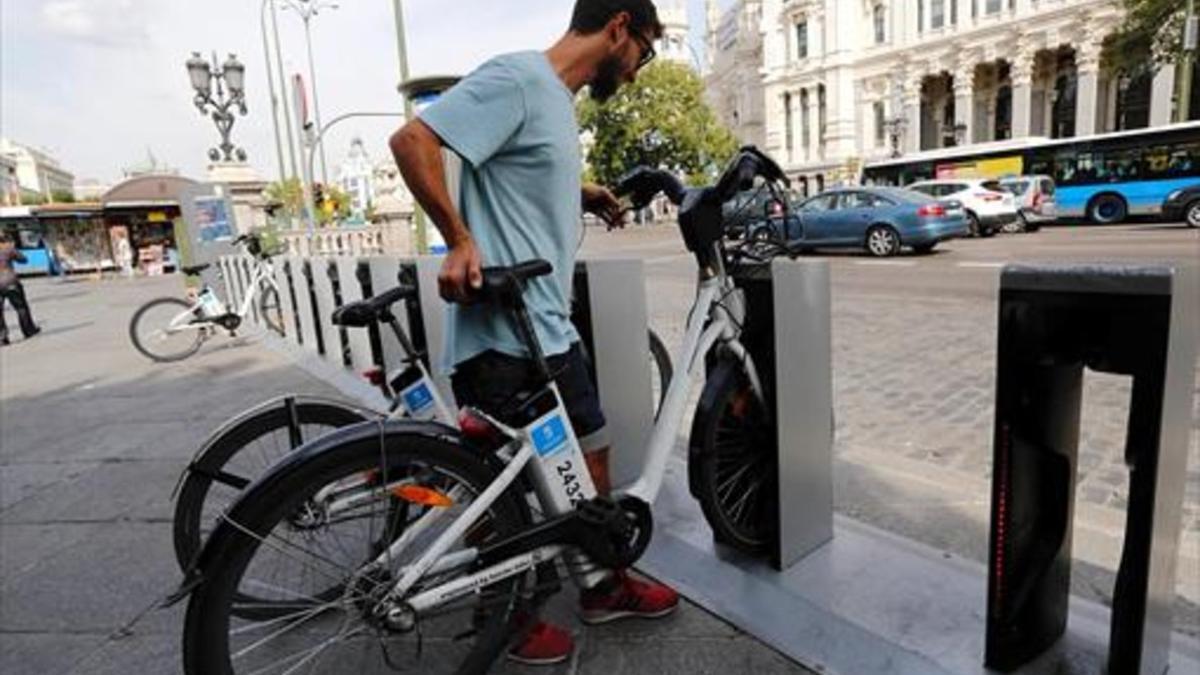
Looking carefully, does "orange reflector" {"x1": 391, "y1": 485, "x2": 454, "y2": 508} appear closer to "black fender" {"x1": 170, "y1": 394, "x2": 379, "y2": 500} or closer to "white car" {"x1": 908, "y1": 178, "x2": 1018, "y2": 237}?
"black fender" {"x1": 170, "y1": 394, "x2": 379, "y2": 500}

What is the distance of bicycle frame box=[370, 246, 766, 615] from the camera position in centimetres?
199

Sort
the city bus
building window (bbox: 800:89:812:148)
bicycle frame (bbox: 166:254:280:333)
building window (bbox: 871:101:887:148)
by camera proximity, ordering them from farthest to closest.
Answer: building window (bbox: 800:89:812:148), building window (bbox: 871:101:887:148), the city bus, bicycle frame (bbox: 166:254:280:333)

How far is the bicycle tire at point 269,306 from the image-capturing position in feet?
32.2

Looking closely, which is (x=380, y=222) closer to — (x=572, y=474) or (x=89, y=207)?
(x=572, y=474)

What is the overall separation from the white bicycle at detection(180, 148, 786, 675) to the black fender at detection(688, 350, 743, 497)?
9.3 inches

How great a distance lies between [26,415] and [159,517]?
11.8 feet

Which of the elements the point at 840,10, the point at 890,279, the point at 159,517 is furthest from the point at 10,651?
the point at 840,10

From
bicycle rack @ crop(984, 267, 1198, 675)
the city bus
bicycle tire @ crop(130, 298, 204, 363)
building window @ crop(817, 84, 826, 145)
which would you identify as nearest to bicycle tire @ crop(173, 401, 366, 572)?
bicycle rack @ crop(984, 267, 1198, 675)

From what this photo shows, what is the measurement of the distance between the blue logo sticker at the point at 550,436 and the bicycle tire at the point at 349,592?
138 mm

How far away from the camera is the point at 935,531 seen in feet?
10.4

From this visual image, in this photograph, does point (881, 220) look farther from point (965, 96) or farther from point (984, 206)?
point (965, 96)

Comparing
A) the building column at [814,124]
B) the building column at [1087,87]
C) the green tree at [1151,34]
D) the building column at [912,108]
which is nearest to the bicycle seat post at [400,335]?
the green tree at [1151,34]

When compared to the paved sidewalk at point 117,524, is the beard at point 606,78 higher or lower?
higher

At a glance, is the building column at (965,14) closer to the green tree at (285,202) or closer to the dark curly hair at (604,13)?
the green tree at (285,202)
